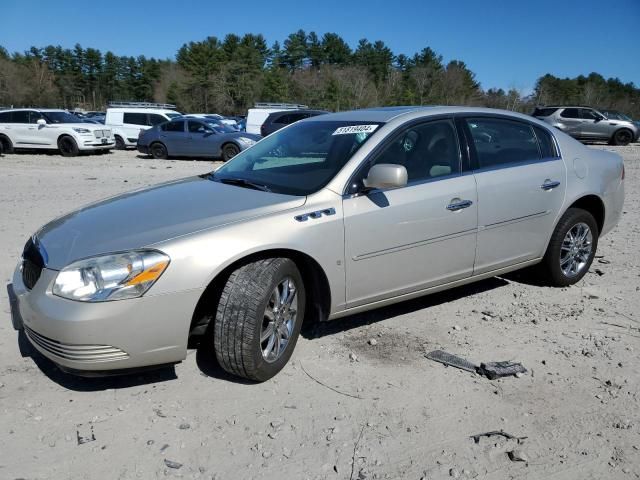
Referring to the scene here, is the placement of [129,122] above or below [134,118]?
below

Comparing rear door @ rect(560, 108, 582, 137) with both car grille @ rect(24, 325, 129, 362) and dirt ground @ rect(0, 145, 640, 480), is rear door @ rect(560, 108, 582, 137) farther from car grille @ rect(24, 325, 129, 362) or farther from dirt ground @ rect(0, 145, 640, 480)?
car grille @ rect(24, 325, 129, 362)

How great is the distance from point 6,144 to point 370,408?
2043 centimetres

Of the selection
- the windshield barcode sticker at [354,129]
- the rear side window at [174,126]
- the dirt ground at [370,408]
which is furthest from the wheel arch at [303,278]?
the rear side window at [174,126]

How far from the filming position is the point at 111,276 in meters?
2.83

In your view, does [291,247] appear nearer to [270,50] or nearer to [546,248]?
[546,248]

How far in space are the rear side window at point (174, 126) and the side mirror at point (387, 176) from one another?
1651cm

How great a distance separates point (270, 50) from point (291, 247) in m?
90.1

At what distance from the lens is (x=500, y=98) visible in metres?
58.5

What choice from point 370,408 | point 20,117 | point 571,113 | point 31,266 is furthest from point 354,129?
point 571,113

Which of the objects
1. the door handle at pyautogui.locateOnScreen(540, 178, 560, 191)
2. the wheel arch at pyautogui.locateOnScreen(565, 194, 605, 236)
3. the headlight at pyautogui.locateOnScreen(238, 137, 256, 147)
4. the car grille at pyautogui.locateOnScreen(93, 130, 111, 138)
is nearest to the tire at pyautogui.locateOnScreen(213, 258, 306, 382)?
the door handle at pyautogui.locateOnScreen(540, 178, 560, 191)

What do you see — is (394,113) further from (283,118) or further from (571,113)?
(571,113)

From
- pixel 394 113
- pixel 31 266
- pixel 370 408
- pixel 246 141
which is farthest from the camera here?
pixel 246 141

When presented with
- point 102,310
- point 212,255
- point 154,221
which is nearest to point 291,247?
point 212,255

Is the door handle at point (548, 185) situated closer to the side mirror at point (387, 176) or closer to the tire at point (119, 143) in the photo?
the side mirror at point (387, 176)
